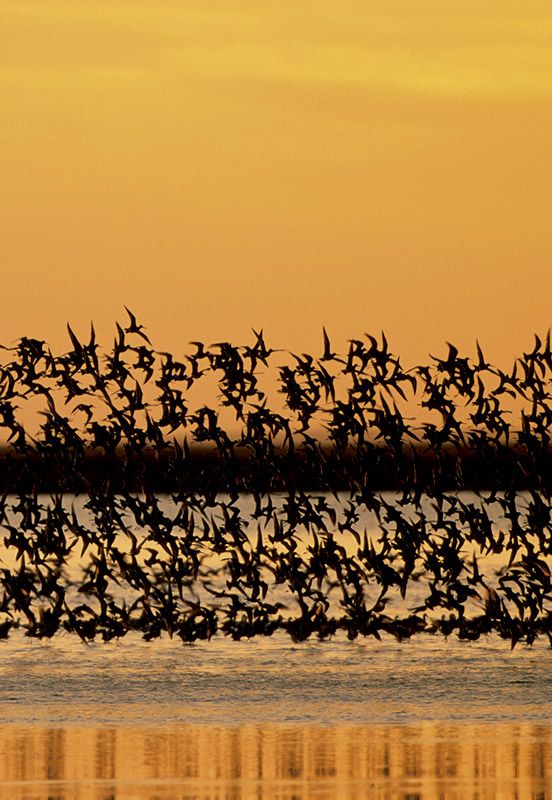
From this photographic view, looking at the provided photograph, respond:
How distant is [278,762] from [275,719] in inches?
61.3

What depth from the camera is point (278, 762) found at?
28.7ft

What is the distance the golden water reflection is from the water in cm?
1

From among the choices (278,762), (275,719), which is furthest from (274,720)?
(278,762)

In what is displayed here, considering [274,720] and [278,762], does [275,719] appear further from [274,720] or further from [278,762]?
[278,762]

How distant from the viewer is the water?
26.9 feet

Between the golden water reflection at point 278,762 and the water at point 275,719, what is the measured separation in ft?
0.04

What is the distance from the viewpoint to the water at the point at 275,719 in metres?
8.20

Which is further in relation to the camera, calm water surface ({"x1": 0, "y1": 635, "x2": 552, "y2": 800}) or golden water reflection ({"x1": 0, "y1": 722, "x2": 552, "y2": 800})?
calm water surface ({"x1": 0, "y1": 635, "x2": 552, "y2": 800})

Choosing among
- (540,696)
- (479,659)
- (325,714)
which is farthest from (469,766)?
(479,659)

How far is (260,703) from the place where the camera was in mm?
10945

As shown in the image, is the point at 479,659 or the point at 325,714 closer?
the point at 325,714

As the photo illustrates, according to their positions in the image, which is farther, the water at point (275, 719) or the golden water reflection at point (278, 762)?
the water at point (275, 719)

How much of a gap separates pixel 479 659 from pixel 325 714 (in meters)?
2.87

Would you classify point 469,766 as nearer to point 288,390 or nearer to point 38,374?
point 288,390
